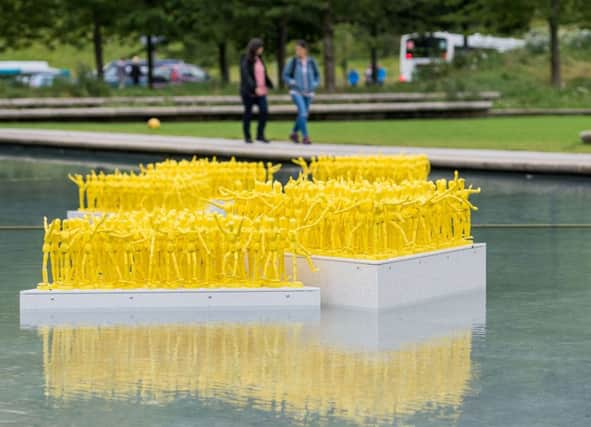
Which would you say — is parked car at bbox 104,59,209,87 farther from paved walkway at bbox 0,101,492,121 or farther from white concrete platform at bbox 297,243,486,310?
white concrete platform at bbox 297,243,486,310

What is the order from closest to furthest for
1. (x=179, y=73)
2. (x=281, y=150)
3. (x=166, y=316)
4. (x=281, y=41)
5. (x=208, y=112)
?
(x=166, y=316) → (x=281, y=150) → (x=208, y=112) → (x=281, y=41) → (x=179, y=73)

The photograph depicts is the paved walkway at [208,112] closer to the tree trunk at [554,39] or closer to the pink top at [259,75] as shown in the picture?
the tree trunk at [554,39]

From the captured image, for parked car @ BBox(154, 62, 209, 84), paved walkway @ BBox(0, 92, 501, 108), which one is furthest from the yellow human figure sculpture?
parked car @ BBox(154, 62, 209, 84)

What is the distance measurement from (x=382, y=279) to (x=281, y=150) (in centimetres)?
1516

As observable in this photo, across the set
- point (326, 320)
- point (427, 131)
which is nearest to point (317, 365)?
point (326, 320)

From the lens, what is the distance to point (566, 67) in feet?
187

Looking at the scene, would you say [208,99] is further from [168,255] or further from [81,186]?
[168,255]

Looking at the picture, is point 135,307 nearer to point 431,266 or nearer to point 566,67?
point 431,266

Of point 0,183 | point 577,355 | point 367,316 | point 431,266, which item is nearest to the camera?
point 577,355

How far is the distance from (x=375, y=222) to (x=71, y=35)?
4808cm

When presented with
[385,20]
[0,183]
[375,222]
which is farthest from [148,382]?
[385,20]

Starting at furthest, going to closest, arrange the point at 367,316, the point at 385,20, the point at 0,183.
A: the point at 385,20, the point at 0,183, the point at 367,316

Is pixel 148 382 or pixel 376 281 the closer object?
pixel 148 382

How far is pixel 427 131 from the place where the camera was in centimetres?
3262
